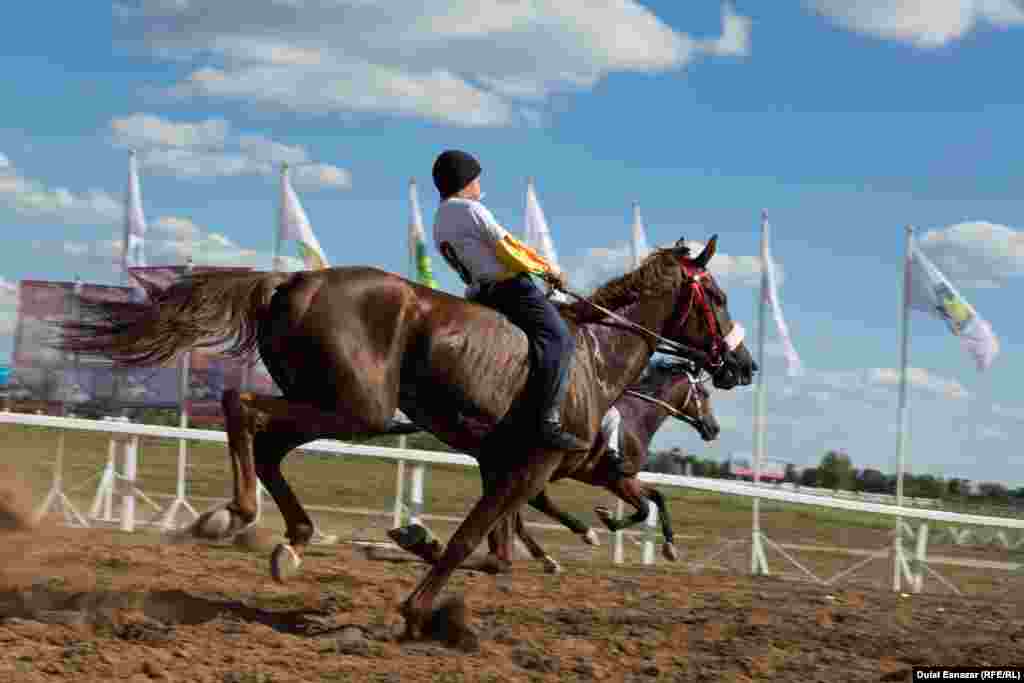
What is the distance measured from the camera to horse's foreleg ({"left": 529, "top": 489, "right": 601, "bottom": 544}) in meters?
11.6

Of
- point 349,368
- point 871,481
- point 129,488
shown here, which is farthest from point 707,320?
point 871,481

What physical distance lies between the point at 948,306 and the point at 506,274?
1550 centimetres

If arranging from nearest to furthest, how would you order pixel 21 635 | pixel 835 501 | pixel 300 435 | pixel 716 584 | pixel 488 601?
pixel 21 635 < pixel 300 435 < pixel 488 601 < pixel 716 584 < pixel 835 501

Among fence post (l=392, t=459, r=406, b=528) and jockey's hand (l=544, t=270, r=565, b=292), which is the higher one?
jockey's hand (l=544, t=270, r=565, b=292)

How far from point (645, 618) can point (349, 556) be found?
4.47 meters

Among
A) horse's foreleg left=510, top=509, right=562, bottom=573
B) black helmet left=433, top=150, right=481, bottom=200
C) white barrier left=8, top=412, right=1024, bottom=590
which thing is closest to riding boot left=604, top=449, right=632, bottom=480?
horse's foreleg left=510, top=509, right=562, bottom=573

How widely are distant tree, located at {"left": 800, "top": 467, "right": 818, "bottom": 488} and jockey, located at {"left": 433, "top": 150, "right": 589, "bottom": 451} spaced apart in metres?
47.4

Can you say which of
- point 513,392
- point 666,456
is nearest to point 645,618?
point 513,392

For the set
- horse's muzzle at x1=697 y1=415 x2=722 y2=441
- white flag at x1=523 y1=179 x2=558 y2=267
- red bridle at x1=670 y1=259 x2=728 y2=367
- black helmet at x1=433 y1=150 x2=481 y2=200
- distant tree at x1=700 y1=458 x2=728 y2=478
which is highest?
white flag at x1=523 y1=179 x2=558 y2=267

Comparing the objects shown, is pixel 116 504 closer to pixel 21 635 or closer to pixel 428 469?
pixel 428 469

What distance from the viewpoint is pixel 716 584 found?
1106cm

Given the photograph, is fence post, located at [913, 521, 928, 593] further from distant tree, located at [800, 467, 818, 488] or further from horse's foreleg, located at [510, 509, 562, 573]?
distant tree, located at [800, 467, 818, 488]

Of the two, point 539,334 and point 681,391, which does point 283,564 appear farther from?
point 681,391

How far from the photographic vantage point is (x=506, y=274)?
23.0ft
